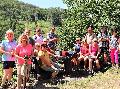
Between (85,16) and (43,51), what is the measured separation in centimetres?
1128

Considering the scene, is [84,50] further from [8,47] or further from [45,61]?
[8,47]

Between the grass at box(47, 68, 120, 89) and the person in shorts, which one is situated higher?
the person in shorts

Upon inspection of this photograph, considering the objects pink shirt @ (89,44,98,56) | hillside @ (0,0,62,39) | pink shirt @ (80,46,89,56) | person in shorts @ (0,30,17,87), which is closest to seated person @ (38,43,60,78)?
person in shorts @ (0,30,17,87)

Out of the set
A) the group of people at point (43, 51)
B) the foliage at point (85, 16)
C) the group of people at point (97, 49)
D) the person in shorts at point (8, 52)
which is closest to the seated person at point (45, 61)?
the group of people at point (43, 51)

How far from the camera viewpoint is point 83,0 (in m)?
23.9

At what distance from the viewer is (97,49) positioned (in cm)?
1561

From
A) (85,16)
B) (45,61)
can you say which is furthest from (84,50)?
(85,16)

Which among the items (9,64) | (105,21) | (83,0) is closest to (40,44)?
(9,64)

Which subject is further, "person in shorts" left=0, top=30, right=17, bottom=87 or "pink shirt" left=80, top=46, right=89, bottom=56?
"pink shirt" left=80, top=46, right=89, bottom=56

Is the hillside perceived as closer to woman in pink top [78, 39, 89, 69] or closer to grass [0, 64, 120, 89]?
woman in pink top [78, 39, 89, 69]

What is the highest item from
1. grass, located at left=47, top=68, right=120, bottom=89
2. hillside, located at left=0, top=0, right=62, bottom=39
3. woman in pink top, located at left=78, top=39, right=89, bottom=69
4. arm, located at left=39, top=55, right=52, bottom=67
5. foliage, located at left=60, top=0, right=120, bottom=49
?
hillside, located at left=0, top=0, right=62, bottom=39

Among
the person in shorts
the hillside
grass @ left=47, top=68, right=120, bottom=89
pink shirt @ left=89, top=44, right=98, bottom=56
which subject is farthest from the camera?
the hillside

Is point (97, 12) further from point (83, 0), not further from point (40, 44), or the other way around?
point (40, 44)

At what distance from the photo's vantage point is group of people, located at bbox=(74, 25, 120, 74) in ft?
50.6
